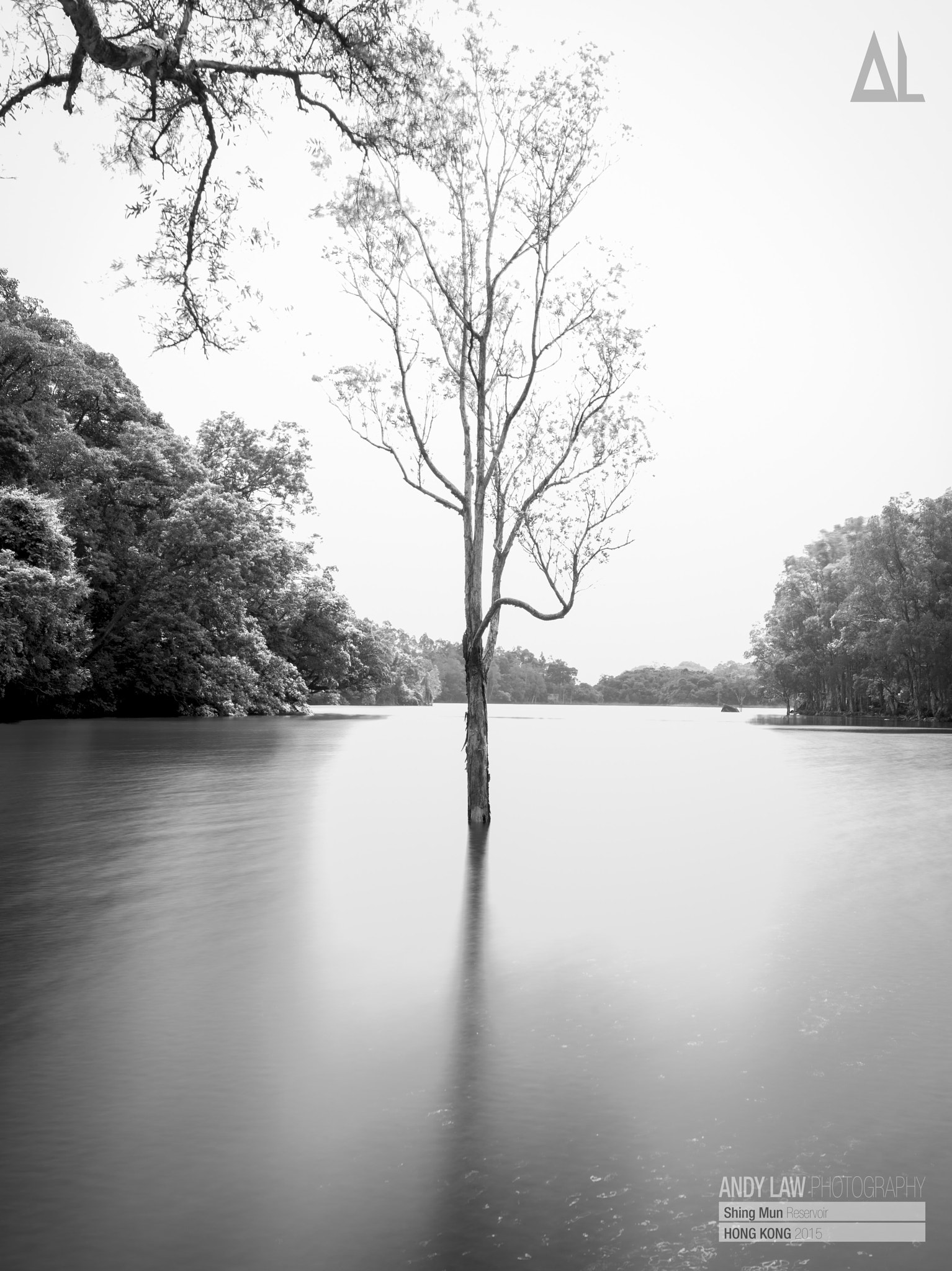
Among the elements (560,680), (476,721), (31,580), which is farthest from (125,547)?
(560,680)

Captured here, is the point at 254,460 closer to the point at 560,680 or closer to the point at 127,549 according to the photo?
the point at 127,549

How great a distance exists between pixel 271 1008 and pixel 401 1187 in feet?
11.3

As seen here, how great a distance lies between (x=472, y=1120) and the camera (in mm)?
5691

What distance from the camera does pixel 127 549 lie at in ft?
191

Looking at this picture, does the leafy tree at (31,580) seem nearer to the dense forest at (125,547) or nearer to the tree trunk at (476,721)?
the dense forest at (125,547)

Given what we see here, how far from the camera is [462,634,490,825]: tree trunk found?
655 inches

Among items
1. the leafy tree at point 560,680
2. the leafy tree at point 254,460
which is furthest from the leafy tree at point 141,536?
the leafy tree at point 560,680

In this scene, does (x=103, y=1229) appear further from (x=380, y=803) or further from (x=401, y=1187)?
(x=380, y=803)

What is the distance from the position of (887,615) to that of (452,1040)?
7425 centimetres

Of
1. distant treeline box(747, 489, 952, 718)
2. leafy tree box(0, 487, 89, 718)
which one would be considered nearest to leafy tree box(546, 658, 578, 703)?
distant treeline box(747, 489, 952, 718)

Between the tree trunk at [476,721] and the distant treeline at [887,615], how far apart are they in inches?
2347

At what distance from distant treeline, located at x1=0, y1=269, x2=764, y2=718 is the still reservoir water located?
26.0 m

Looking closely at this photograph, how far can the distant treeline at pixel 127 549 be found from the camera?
136 feet

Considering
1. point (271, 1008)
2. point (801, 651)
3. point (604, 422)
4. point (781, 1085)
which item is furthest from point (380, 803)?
point (801, 651)
